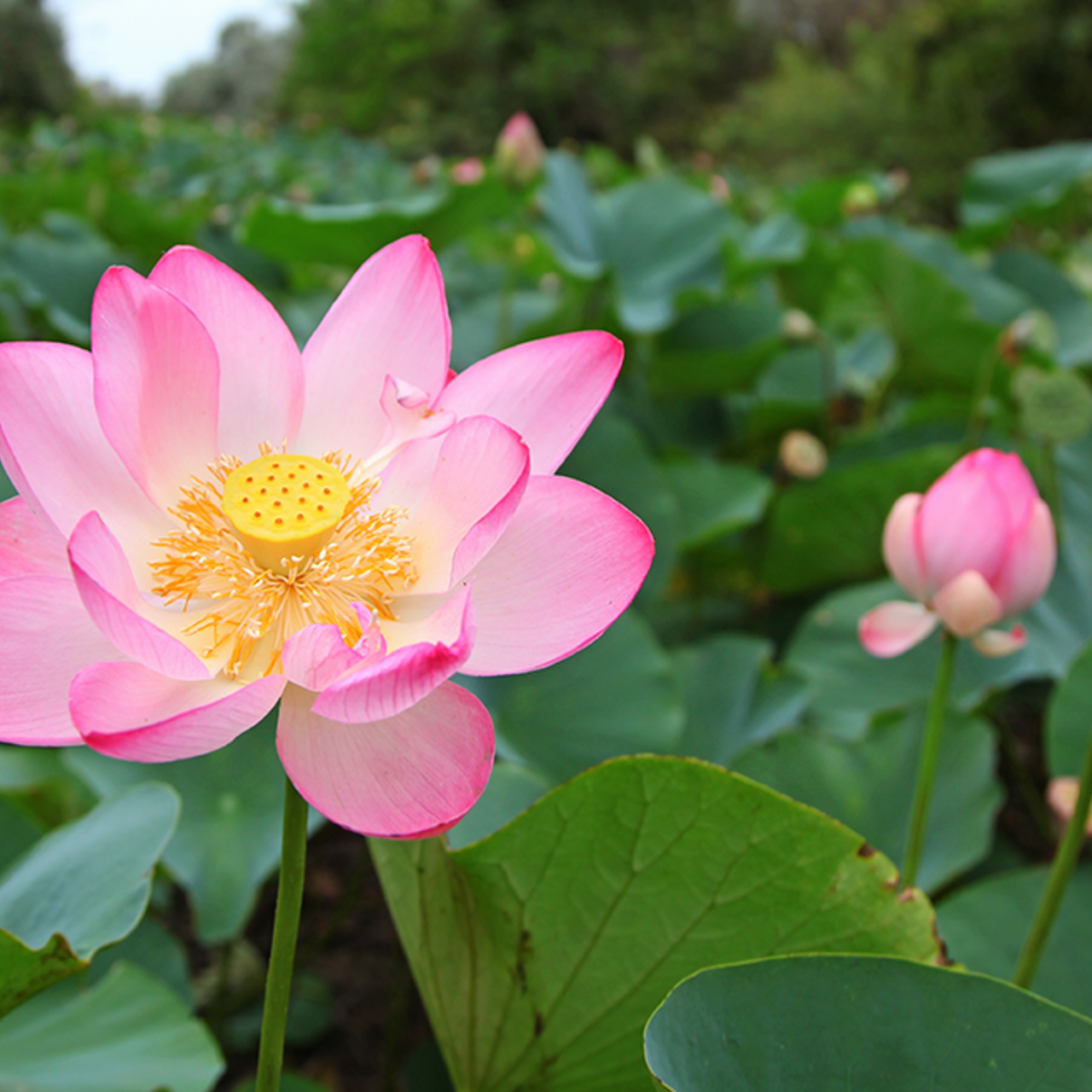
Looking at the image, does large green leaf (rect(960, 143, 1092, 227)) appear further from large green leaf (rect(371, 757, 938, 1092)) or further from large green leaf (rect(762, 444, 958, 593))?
large green leaf (rect(371, 757, 938, 1092))

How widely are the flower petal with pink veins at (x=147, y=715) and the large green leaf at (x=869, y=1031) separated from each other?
190mm

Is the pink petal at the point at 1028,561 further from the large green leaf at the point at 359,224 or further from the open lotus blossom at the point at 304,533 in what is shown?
the large green leaf at the point at 359,224

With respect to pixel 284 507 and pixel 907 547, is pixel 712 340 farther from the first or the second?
pixel 284 507

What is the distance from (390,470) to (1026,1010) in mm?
344

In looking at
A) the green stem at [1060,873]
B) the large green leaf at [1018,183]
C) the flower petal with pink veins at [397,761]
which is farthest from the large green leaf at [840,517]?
the large green leaf at [1018,183]

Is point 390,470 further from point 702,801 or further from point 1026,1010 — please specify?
point 1026,1010

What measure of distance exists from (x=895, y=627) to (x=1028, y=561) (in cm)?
9

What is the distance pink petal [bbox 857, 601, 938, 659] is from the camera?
642mm

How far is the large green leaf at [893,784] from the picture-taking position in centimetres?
80

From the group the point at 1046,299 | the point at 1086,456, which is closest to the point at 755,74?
the point at 1046,299

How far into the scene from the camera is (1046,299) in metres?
1.88

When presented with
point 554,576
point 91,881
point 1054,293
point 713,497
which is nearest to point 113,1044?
point 91,881

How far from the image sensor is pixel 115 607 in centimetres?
34

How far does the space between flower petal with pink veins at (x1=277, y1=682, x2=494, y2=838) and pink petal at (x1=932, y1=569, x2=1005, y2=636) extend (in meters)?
0.35
